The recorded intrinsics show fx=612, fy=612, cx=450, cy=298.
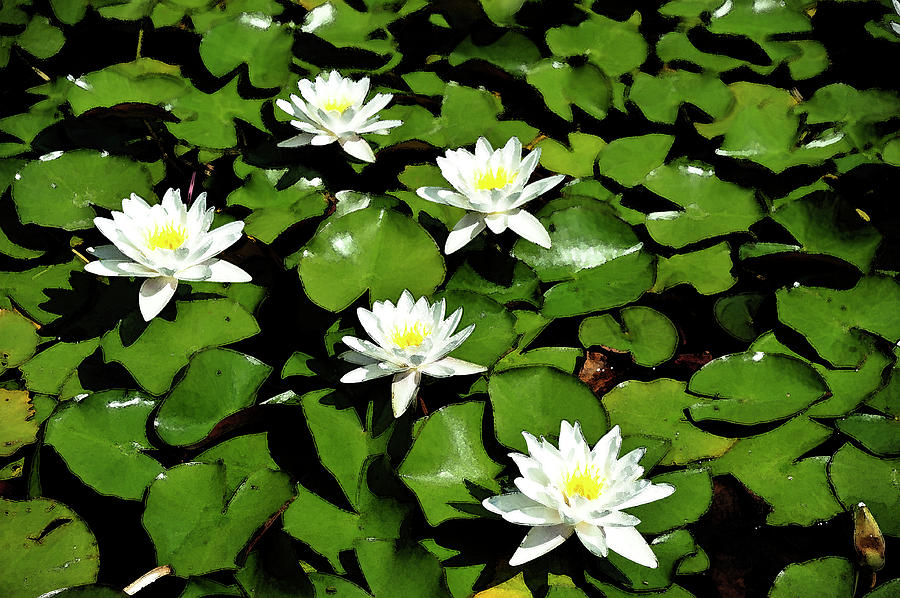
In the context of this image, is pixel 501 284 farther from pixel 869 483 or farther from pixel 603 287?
pixel 869 483

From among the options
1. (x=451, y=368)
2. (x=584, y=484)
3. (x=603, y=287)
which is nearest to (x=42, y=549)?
(x=451, y=368)

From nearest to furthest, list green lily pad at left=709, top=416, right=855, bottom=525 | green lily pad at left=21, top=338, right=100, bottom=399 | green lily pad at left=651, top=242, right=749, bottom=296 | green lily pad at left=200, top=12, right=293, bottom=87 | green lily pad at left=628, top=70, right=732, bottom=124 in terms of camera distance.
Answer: green lily pad at left=709, top=416, right=855, bottom=525, green lily pad at left=21, top=338, right=100, bottom=399, green lily pad at left=651, top=242, right=749, bottom=296, green lily pad at left=628, top=70, right=732, bottom=124, green lily pad at left=200, top=12, right=293, bottom=87

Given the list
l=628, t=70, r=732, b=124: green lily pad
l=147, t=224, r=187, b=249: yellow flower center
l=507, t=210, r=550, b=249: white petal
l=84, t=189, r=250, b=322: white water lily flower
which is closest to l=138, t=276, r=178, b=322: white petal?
l=84, t=189, r=250, b=322: white water lily flower

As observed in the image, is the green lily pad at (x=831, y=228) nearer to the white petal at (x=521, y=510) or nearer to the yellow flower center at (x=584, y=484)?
the yellow flower center at (x=584, y=484)

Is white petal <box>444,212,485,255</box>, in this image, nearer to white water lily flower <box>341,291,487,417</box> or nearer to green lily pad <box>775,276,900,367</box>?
white water lily flower <box>341,291,487,417</box>

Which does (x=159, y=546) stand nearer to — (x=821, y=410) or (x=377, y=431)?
(x=377, y=431)

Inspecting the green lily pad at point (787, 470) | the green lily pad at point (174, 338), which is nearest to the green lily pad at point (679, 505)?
the green lily pad at point (787, 470)

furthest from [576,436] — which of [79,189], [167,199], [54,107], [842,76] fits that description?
[54,107]
